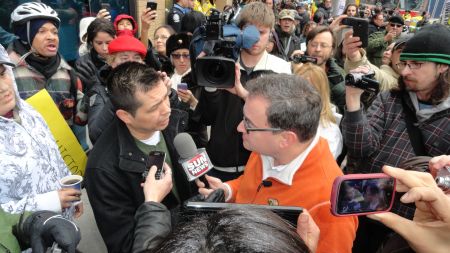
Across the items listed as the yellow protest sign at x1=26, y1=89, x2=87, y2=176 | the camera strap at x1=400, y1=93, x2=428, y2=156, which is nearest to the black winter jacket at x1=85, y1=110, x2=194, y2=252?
the yellow protest sign at x1=26, y1=89, x2=87, y2=176

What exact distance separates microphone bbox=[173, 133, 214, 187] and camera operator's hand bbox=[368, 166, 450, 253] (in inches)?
34.3

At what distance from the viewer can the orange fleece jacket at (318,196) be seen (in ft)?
4.72

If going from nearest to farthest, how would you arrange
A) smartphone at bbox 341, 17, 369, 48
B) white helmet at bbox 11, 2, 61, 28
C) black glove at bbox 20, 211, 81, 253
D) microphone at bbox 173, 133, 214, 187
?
black glove at bbox 20, 211, 81, 253, microphone at bbox 173, 133, 214, 187, smartphone at bbox 341, 17, 369, 48, white helmet at bbox 11, 2, 61, 28

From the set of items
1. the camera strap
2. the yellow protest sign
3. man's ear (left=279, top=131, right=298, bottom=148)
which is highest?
man's ear (left=279, top=131, right=298, bottom=148)

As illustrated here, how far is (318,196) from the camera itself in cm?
150

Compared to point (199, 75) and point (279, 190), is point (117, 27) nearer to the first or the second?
point (199, 75)

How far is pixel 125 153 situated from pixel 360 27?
1.97m

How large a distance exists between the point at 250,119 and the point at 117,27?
2993 mm

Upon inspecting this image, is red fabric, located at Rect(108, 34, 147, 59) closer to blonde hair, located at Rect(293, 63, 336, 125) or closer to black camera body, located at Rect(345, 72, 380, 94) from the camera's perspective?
blonde hair, located at Rect(293, 63, 336, 125)

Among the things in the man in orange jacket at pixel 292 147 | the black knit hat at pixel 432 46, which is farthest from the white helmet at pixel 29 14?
the black knit hat at pixel 432 46

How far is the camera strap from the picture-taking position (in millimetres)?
2000

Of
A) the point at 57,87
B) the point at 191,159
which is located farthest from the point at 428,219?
the point at 57,87

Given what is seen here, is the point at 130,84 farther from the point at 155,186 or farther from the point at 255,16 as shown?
the point at 255,16

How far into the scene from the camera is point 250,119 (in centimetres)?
166
